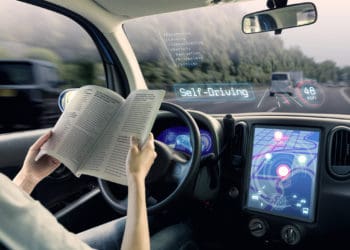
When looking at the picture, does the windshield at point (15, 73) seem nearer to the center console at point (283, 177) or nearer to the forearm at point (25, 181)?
the forearm at point (25, 181)

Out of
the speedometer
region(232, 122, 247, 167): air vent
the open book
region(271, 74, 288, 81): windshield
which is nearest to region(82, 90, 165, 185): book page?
the open book

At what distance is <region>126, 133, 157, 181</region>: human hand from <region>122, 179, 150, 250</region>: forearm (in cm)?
2

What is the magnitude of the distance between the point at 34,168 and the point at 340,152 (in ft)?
5.30

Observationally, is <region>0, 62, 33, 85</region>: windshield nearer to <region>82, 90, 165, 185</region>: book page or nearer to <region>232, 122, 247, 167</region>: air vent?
<region>232, 122, 247, 167</region>: air vent

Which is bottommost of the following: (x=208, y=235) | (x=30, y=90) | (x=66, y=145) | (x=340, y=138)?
(x=208, y=235)

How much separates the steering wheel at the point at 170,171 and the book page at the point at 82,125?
2.10 feet

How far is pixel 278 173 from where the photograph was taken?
8.25ft

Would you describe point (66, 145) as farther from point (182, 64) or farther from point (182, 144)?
point (182, 64)

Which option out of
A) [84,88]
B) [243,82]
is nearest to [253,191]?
[84,88]

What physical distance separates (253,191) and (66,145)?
1392 mm

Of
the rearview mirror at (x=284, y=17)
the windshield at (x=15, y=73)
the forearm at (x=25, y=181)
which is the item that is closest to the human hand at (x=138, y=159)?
the forearm at (x=25, y=181)

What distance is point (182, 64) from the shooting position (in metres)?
3.75

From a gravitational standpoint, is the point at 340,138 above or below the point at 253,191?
above

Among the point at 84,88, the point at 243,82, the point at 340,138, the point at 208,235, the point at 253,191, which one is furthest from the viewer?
the point at 243,82
